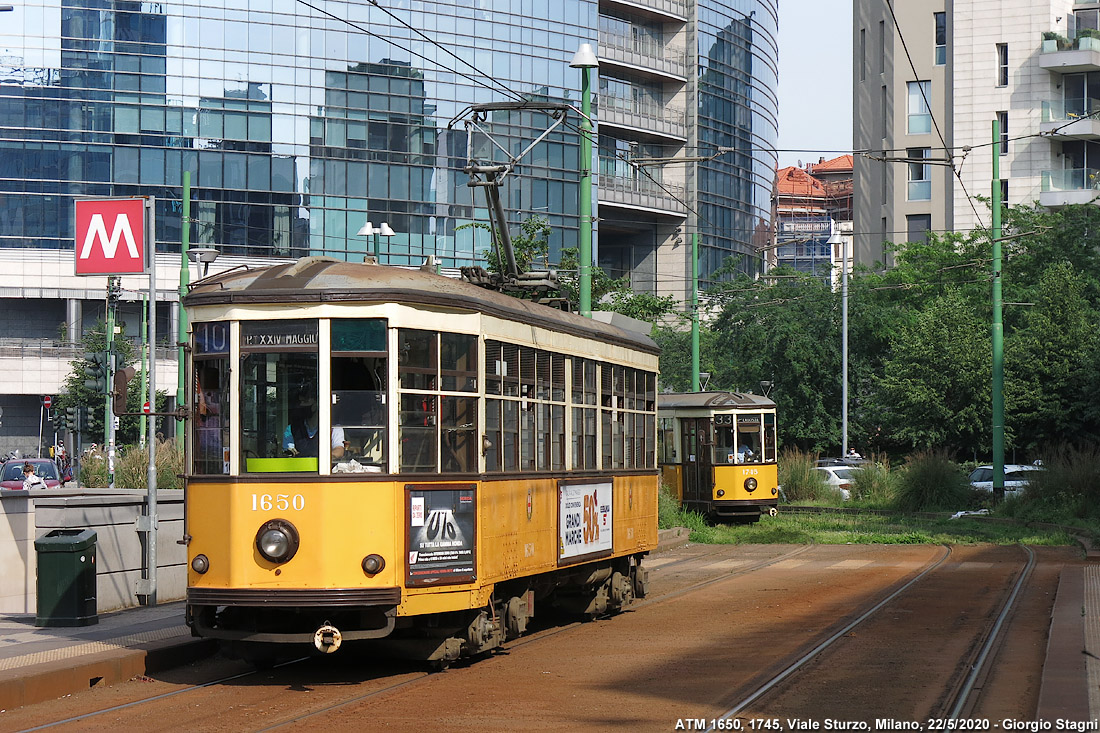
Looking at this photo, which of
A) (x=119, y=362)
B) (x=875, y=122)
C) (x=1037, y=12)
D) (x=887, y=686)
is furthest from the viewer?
(x=875, y=122)

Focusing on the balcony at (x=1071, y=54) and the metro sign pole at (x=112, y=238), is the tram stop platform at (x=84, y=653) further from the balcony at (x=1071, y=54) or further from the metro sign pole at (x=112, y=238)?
the balcony at (x=1071, y=54)

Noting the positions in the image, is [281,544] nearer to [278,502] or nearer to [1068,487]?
[278,502]

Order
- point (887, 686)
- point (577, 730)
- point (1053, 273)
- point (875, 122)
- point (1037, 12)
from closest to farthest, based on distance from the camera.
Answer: point (577, 730), point (887, 686), point (1053, 273), point (1037, 12), point (875, 122)

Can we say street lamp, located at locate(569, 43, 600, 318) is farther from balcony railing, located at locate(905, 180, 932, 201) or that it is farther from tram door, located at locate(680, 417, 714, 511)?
balcony railing, located at locate(905, 180, 932, 201)

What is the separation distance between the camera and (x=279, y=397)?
10781mm

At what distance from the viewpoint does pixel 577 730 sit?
8.88m

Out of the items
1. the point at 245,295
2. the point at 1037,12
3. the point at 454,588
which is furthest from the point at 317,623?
the point at 1037,12

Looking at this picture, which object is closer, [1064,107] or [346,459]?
[346,459]

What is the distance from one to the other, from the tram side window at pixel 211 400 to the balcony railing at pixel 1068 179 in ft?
181

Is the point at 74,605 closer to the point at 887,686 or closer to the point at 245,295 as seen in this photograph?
the point at 245,295

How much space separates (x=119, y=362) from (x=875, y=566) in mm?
34315

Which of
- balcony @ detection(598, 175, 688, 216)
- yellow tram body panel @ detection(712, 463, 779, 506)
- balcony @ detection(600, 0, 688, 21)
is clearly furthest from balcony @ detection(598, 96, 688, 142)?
yellow tram body panel @ detection(712, 463, 779, 506)

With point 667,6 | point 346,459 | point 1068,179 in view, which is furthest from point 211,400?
point 667,6

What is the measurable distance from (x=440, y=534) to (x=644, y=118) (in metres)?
66.5
